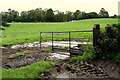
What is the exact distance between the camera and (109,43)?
6.01 metres

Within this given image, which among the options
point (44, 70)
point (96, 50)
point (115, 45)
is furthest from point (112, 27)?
point (44, 70)

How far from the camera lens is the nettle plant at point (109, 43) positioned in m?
5.98

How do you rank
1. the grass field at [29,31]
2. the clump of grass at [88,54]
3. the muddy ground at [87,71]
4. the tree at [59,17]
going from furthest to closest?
the tree at [59,17] < the grass field at [29,31] < the clump of grass at [88,54] < the muddy ground at [87,71]

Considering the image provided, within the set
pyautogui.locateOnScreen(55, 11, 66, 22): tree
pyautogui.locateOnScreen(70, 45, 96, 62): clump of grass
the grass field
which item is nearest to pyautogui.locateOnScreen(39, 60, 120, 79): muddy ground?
pyautogui.locateOnScreen(70, 45, 96, 62): clump of grass

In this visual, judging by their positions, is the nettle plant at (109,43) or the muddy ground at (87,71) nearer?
the muddy ground at (87,71)

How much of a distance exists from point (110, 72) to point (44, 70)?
8.89 feet

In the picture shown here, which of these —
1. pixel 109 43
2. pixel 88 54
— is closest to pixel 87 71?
pixel 88 54

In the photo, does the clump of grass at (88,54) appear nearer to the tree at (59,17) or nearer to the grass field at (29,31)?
the grass field at (29,31)

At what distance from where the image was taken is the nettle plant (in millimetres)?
5980

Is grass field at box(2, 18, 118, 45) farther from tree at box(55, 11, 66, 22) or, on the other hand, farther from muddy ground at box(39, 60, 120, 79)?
tree at box(55, 11, 66, 22)

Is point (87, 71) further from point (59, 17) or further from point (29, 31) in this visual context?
point (59, 17)

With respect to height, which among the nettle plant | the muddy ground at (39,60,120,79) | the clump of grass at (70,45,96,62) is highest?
the nettle plant

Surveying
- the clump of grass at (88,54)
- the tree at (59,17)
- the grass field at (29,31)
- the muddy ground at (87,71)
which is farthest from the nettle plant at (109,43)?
the tree at (59,17)

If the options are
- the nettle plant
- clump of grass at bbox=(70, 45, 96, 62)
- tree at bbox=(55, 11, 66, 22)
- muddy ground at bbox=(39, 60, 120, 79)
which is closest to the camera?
muddy ground at bbox=(39, 60, 120, 79)
